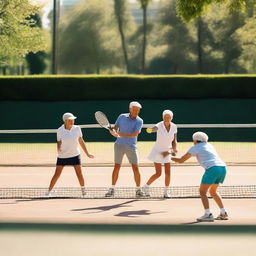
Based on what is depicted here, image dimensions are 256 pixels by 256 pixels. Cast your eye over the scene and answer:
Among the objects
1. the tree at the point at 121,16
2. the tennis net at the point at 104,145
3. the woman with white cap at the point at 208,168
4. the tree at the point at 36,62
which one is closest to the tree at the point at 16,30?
the tennis net at the point at 104,145

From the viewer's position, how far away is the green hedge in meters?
31.6

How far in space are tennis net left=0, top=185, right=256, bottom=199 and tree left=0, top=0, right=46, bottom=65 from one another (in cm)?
2651

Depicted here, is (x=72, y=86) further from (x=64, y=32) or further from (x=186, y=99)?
(x=64, y=32)

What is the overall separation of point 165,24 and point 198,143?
61.3 meters

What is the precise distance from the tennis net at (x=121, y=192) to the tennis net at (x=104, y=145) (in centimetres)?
605

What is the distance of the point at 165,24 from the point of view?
7081cm

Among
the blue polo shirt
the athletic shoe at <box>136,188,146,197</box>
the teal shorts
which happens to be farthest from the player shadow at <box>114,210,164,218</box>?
Result: the blue polo shirt

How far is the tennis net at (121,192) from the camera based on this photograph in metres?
13.1

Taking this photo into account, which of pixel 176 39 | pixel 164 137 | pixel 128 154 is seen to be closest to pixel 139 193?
pixel 128 154

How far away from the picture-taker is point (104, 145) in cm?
2791

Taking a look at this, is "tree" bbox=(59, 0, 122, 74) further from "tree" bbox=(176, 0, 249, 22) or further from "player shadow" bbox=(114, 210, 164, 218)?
"player shadow" bbox=(114, 210, 164, 218)

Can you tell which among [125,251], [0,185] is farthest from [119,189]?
[125,251]

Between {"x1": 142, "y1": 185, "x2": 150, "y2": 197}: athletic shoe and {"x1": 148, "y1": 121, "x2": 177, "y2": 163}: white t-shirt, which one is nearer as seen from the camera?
{"x1": 148, "y1": 121, "x2": 177, "y2": 163}: white t-shirt

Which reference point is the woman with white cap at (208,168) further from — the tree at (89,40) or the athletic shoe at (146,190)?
the tree at (89,40)
